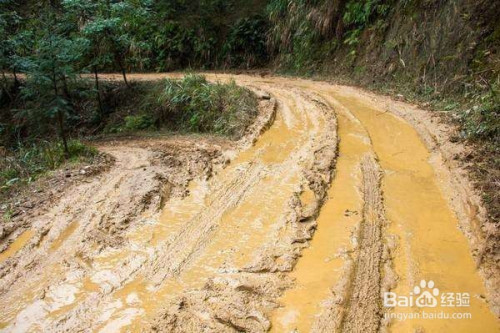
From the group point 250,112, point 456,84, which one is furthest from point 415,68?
point 250,112

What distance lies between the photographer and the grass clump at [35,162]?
6.43 metres

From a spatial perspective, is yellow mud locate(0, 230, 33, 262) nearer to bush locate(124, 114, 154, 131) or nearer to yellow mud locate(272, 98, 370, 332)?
yellow mud locate(272, 98, 370, 332)

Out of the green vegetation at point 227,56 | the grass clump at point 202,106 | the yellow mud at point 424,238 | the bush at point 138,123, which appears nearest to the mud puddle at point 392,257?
the yellow mud at point 424,238

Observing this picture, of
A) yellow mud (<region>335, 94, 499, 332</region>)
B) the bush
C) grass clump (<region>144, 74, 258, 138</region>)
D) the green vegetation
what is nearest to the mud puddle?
yellow mud (<region>335, 94, 499, 332</region>)

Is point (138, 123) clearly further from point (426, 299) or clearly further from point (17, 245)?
point (426, 299)

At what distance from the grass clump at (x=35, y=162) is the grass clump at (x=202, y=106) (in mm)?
2715

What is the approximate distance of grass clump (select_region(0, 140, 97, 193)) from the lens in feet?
21.1

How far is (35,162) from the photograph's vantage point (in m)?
7.23

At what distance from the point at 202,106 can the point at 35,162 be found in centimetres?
392

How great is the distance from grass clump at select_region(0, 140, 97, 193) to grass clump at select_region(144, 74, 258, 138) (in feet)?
8.91

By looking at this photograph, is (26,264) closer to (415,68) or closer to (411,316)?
(411,316)

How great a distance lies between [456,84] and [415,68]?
157 centimetres

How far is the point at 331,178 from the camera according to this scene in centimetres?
534

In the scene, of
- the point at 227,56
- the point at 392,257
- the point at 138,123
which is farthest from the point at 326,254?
the point at 227,56
